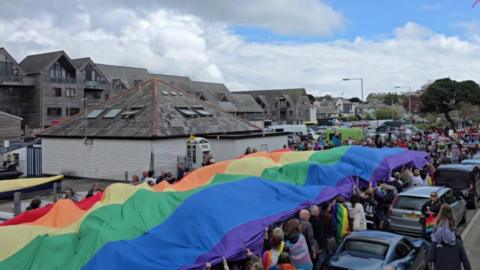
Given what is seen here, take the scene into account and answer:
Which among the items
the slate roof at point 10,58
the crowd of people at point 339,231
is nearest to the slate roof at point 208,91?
the slate roof at point 10,58

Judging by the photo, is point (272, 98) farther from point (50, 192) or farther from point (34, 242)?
point (34, 242)

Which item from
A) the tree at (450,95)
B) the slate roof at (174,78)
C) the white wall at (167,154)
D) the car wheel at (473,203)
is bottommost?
the car wheel at (473,203)

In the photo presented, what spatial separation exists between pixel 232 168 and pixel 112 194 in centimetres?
459

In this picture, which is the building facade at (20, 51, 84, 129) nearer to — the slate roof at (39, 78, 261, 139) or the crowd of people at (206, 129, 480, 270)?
the slate roof at (39, 78, 261, 139)

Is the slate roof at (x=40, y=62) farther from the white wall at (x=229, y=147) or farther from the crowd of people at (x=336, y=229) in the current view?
the crowd of people at (x=336, y=229)

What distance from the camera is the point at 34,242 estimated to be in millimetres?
8305

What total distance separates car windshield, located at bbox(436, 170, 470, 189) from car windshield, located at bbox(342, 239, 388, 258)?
34.5ft

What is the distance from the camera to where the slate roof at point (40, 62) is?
60.4m

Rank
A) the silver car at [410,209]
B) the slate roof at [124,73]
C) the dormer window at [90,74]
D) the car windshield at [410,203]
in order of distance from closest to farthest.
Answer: the silver car at [410,209]
the car windshield at [410,203]
the dormer window at [90,74]
the slate roof at [124,73]

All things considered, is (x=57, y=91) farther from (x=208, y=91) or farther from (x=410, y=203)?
(x=410, y=203)

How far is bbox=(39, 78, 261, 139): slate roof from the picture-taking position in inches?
1052

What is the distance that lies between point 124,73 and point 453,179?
6542cm

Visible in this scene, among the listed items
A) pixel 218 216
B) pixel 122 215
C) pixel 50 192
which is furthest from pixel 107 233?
pixel 50 192

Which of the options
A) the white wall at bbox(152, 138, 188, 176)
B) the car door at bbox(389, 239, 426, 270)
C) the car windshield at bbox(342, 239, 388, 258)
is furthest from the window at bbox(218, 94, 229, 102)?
the car windshield at bbox(342, 239, 388, 258)
